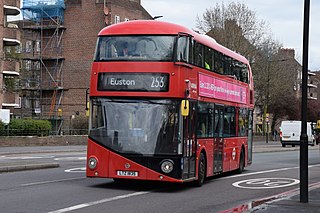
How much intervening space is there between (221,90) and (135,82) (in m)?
A: 4.51

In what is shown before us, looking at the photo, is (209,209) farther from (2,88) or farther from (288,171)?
(2,88)

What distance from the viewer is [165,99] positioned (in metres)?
15.3

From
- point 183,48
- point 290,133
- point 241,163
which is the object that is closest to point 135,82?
point 183,48

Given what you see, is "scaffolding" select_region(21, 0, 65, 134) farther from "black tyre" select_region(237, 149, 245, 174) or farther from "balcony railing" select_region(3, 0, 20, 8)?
"black tyre" select_region(237, 149, 245, 174)

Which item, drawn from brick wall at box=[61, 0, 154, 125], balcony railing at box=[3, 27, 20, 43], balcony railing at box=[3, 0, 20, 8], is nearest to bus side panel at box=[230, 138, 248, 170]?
balcony railing at box=[3, 27, 20, 43]

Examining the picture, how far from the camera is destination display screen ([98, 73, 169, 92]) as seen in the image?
15297 mm

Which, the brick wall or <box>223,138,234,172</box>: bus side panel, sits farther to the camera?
the brick wall

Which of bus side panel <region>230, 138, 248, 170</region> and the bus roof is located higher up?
the bus roof

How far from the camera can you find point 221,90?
19.2 m

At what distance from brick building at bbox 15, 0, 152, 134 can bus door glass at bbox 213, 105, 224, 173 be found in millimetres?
52624

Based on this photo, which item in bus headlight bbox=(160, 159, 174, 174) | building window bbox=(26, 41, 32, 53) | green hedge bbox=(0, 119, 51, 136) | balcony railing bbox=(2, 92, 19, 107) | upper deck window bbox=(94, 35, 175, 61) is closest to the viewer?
bus headlight bbox=(160, 159, 174, 174)

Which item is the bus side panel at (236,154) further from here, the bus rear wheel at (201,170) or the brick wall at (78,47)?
the brick wall at (78,47)

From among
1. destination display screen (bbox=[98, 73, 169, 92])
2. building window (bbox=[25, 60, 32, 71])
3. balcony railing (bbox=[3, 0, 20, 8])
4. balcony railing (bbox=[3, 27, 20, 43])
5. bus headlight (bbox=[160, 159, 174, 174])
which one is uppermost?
balcony railing (bbox=[3, 0, 20, 8])

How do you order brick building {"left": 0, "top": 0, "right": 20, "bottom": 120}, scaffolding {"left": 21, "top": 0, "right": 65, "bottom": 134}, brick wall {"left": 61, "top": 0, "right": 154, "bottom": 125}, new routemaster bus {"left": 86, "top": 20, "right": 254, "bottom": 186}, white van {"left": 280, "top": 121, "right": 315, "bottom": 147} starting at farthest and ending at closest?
brick wall {"left": 61, "top": 0, "right": 154, "bottom": 125}, scaffolding {"left": 21, "top": 0, "right": 65, "bottom": 134}, white van {"left": 280, "top": 121, "right": 315, "bottom": 147}, brick building {"left": 0, "top": 0, "right": 20, "bottom": 120}, new routemaster bus {"left": 86, "top": 20, "right": 254, "bottom": 186}
